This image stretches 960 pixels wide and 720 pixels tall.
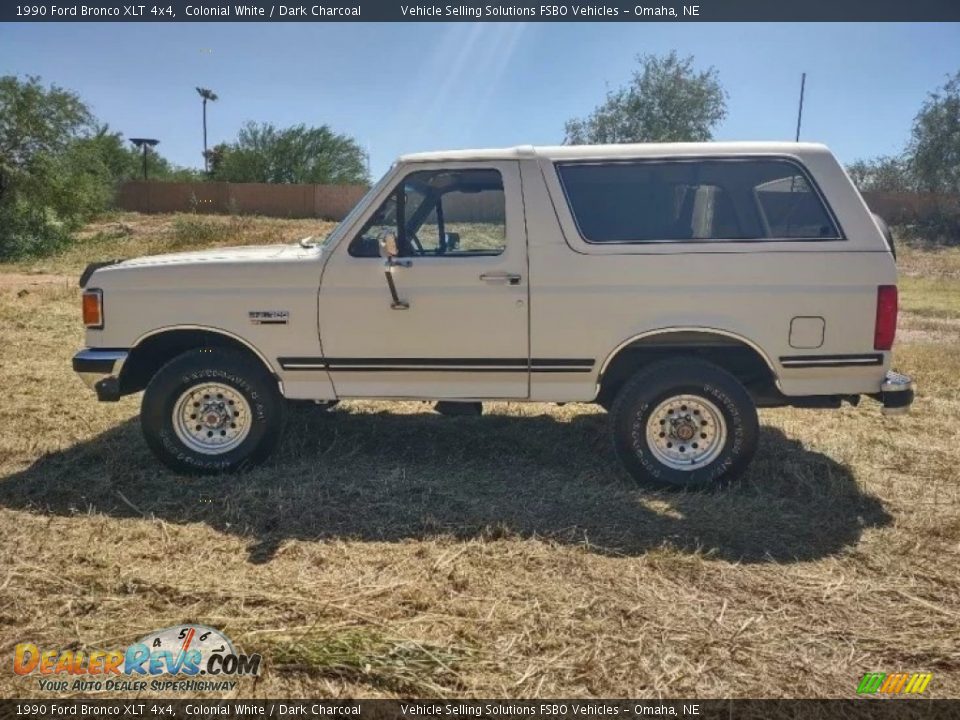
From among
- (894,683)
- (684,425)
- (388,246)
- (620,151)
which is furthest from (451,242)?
(894,683)

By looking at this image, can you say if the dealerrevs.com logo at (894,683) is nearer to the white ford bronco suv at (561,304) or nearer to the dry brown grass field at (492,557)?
the dry brown grass field at (492,557)

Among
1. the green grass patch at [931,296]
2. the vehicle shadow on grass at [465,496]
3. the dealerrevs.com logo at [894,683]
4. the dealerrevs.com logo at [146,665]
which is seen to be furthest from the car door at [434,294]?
the green grass patch at [931,296]

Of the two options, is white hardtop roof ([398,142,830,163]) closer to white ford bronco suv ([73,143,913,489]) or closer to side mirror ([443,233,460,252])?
white ford bronco suv ([73,143,913,489])

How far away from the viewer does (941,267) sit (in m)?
23.3

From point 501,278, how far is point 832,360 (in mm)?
2036

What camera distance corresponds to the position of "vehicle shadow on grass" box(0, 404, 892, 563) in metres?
3.81

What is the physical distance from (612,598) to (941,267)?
25.4 meters

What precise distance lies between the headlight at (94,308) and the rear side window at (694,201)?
9.98ft

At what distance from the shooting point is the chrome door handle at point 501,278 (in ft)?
13.9

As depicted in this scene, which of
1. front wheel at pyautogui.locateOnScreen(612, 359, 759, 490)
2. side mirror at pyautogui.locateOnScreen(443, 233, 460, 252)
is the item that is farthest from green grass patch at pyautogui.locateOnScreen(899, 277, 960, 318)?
side mirror at pyautogui.locateOnScreen(443, 233, 460, 252)

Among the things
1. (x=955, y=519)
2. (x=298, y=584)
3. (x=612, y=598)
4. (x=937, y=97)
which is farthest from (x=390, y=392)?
(x=937, y=97)

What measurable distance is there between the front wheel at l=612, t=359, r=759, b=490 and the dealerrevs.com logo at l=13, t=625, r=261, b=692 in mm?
2549

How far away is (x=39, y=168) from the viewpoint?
23156 mm

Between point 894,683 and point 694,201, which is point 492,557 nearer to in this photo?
point 894,683
